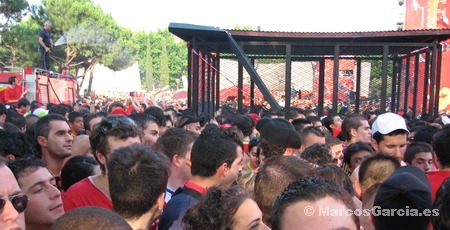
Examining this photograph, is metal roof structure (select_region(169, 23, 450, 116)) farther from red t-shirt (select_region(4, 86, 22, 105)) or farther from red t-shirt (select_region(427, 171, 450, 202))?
red t-shirt (select_region(427, 171, 450, 202))

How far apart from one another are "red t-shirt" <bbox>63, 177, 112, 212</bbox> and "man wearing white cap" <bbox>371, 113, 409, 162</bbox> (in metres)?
3.10

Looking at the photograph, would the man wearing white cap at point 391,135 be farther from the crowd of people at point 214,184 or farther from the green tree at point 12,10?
the green tree at point 12,10

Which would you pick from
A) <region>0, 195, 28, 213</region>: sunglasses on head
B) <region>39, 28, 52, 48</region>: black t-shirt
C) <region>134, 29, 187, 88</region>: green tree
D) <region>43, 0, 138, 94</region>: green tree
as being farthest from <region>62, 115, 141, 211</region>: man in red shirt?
<region>134, 29, 187, 88</region>: green tree

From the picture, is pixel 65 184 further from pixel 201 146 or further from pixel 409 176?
pixel 409 176

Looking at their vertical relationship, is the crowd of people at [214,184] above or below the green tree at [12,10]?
below

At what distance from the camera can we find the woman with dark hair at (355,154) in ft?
18.4

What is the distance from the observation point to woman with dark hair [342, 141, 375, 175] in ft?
18.4

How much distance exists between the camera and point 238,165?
403cm

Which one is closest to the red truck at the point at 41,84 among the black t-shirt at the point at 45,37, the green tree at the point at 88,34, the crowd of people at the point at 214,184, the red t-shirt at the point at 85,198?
the black t-shirt at the point at 45,37

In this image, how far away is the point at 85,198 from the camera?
3703 mm

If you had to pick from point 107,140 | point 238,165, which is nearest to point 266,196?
point 238,165

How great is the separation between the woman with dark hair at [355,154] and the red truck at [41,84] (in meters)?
12.0

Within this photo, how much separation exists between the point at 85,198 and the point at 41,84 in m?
13.4

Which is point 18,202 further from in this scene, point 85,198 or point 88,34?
point 88,34
